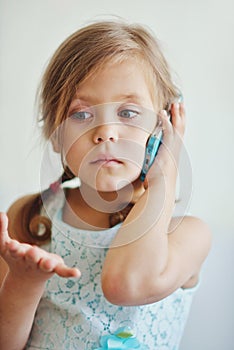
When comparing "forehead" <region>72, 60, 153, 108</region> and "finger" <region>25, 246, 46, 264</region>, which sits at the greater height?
"forehead" <region>72, 60, 153, 108</region>

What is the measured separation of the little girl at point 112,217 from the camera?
0.74m

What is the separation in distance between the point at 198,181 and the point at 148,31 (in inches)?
10.1

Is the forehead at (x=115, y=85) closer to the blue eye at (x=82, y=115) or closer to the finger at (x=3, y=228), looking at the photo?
the blue eye at (x=82, y=115)

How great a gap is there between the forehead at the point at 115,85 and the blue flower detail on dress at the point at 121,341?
1.05 ft

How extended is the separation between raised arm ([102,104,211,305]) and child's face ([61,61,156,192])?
34mm

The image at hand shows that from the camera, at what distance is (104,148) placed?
757 millimetres

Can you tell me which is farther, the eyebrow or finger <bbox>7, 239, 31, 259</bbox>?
the eyebrow

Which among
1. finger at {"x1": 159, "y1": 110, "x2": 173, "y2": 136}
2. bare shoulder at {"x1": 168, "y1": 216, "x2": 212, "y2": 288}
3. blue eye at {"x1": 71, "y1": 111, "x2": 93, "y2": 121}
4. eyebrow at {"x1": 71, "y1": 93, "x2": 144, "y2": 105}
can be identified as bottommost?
bare shoulder at {"x1": 168, "y1": 216, "x2": 212, "y2": 288}

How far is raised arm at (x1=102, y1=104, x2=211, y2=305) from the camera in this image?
72cm

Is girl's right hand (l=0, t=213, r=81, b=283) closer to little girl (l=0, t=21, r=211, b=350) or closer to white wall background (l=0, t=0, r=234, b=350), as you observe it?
little girl (l=0, t=21, r=211, b=350)

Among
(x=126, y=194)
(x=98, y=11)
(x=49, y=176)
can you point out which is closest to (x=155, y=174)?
(x=126, y=194)

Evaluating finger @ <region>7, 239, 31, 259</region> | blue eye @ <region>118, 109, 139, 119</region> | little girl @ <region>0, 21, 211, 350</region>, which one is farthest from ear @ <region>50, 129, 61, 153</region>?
finger @ <region>7, 239, 31, 259</region>

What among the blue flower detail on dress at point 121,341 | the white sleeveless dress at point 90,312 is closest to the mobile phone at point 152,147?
the white sleeveless dress at point 90,312

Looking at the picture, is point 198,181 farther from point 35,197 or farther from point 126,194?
point 35,197
